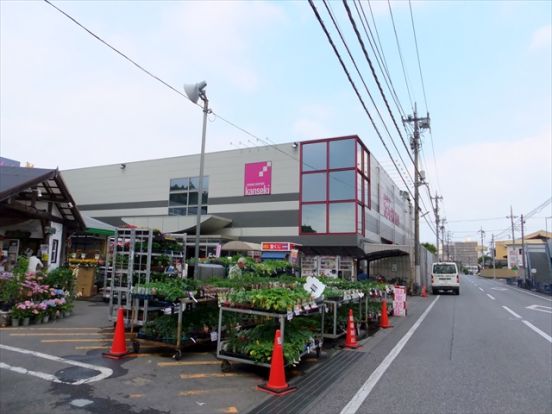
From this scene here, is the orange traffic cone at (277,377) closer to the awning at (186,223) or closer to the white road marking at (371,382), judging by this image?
the white road marking at (371,382)

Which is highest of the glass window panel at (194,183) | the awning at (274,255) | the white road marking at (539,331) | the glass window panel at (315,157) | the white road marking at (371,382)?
the glass window panel at (315,157)

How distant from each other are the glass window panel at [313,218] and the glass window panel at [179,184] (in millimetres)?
9631

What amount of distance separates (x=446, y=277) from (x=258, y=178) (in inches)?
589

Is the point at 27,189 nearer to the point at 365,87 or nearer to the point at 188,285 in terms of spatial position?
the point at 188,285

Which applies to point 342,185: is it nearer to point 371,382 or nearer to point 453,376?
point 453,376

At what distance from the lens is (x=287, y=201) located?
26.0 metres

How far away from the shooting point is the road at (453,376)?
521cm

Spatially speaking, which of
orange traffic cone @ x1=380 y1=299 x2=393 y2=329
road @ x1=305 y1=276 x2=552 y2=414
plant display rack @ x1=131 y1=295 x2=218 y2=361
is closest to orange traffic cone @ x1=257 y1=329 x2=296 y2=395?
road @ x1=305 y1=276 x2=552 y2=414

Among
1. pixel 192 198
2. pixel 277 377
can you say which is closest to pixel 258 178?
pixel 192 198

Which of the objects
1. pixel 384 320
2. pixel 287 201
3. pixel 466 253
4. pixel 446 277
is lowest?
pixel 384 320

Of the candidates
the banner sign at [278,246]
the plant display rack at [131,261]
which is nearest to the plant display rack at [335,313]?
the plant display rack at [131,261]

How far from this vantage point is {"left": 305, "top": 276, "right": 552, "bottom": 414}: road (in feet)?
17.1

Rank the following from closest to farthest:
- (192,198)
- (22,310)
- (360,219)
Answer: (22,310), (360,219), (192,198)

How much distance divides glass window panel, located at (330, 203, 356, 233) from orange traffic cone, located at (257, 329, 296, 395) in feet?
60.8
